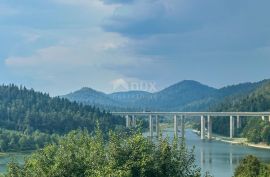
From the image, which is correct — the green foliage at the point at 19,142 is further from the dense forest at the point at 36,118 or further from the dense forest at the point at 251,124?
the dense forest at the point at 251,124

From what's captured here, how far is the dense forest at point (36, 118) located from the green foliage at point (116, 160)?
3093 inches

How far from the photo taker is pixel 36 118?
128500mm

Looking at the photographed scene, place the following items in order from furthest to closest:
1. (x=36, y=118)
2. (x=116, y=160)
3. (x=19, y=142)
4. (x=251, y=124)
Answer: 1. (x=251, y=124)
2. (x=36, y=118)
3. (x=19, y=142)
4. (x=116, y=160)

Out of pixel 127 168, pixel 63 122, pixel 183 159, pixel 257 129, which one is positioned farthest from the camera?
pixel 63 122

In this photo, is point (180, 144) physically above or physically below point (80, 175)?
above

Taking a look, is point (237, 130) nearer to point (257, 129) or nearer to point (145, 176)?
point (257, 129)

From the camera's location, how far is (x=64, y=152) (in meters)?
18.9

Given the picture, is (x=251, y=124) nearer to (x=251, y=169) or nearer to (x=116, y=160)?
(x=251, y=169)

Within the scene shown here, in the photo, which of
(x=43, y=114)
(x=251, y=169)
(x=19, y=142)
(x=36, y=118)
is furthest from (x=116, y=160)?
A: (x=43, y=114)

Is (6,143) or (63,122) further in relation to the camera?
(63,122)

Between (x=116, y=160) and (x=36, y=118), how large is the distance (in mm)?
113829

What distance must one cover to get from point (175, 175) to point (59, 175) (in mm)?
4028

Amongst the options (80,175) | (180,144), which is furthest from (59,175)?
(180,144)

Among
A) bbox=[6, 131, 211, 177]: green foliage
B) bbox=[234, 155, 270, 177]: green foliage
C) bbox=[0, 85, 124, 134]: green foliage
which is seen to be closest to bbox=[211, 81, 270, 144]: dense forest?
bbox=[0, 85, 124, 134]: green foliage
